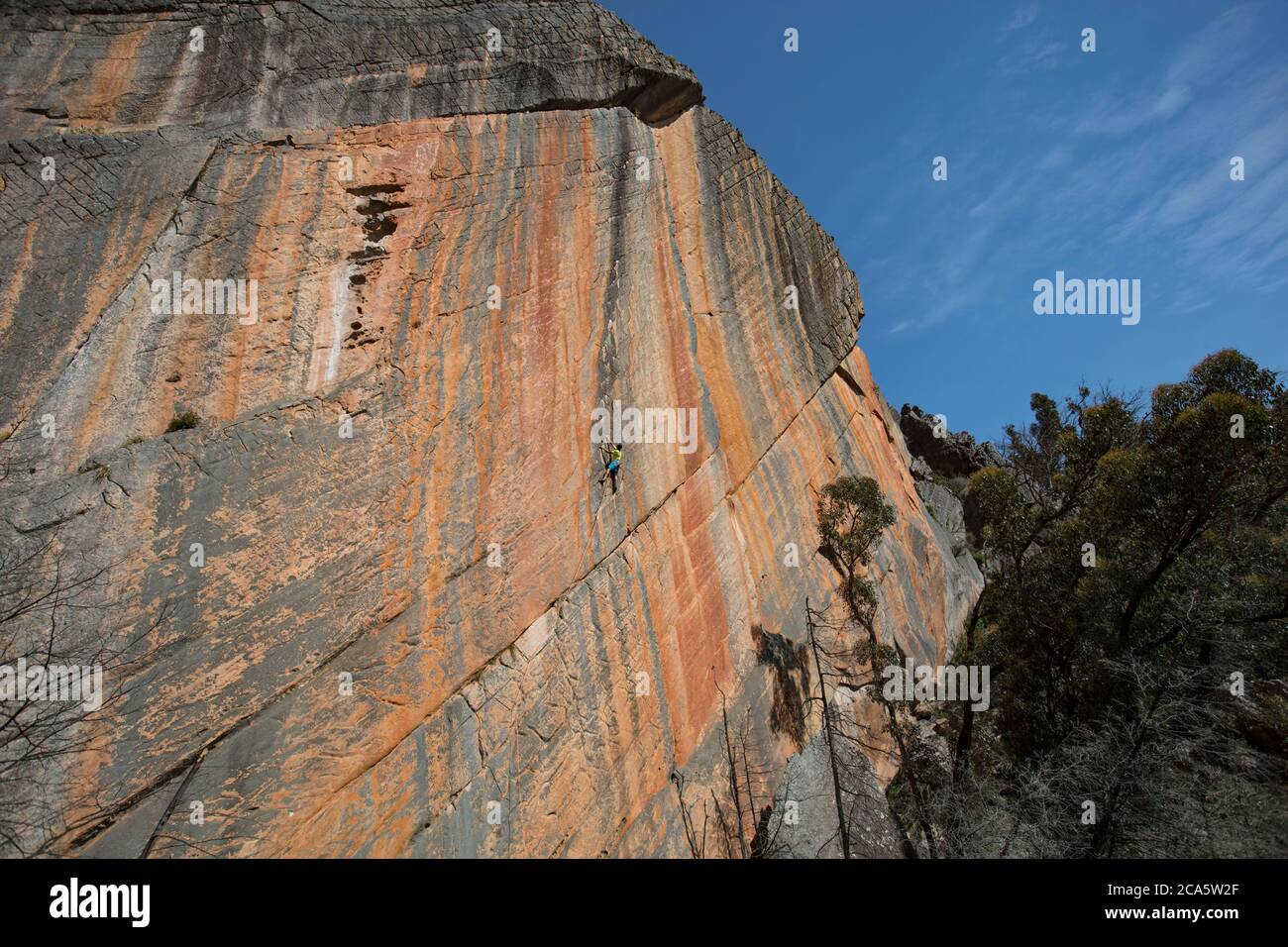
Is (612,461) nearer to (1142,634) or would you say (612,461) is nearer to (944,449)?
(1142,634)

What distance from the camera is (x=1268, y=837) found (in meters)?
11.7

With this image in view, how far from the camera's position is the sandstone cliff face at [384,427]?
9.93 m

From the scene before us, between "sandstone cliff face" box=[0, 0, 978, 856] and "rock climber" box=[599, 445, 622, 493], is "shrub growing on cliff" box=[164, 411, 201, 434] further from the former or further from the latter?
"rock climber" box=[599, 445, 622, 493]

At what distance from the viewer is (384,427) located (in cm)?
1214

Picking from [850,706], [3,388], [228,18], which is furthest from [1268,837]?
[228,18]

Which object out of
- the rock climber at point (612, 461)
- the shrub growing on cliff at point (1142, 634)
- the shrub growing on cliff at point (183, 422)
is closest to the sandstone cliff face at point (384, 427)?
A: the shrub growing on cliff at point (183, 422)

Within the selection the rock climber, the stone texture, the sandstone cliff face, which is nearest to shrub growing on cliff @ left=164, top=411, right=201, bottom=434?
the sandstone cliff face

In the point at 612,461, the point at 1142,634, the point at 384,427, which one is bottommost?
the point at 1142,634

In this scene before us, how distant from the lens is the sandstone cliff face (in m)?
9.93

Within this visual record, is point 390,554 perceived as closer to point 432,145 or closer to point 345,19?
point 432,145

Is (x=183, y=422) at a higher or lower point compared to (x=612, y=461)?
higher

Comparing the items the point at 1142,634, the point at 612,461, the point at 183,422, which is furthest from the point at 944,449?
the point at 183,422

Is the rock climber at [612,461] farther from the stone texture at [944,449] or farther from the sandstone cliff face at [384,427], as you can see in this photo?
the stone texture at [944,449]
